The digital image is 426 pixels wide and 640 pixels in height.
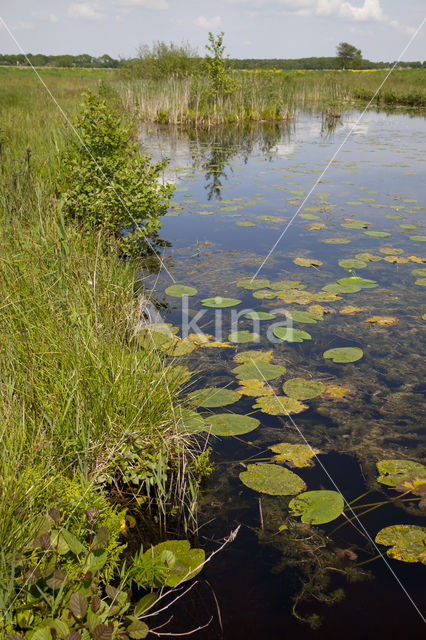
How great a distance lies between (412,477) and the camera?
1.95 m

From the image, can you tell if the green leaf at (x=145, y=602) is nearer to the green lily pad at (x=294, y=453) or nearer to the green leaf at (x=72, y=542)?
the green leaf at (x=72, y=542)

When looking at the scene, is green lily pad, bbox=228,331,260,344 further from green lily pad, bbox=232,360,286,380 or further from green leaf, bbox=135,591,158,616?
green leaf, bbox=135,591,158,616

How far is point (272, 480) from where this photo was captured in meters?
1.93

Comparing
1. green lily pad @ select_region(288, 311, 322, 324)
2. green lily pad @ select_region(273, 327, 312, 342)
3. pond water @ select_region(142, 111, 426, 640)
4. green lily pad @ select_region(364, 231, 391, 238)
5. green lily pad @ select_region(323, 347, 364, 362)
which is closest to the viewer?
pond water @ select_region(142, 111, 426, 640)

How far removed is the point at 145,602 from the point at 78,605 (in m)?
0.32

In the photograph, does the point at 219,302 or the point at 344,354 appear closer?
the point at 344,354

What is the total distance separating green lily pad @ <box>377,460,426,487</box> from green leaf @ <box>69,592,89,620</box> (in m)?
1.26

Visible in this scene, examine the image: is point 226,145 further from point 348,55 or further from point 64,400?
point 348,55

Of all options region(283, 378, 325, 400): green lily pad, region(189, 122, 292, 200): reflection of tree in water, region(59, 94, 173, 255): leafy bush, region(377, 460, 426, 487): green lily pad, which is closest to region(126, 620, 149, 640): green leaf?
region(377, 460, 426, 487): green lily pad

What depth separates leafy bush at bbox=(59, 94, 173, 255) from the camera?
156 inches

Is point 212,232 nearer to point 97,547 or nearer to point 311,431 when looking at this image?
point 311,431

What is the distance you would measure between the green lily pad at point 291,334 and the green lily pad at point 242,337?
13 centimetres

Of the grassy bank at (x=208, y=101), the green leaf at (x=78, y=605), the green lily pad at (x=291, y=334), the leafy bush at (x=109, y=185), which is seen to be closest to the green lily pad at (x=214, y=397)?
the green lily pad at (x=291, y=334)

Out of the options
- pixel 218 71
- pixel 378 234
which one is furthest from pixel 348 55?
pixel 378 234
